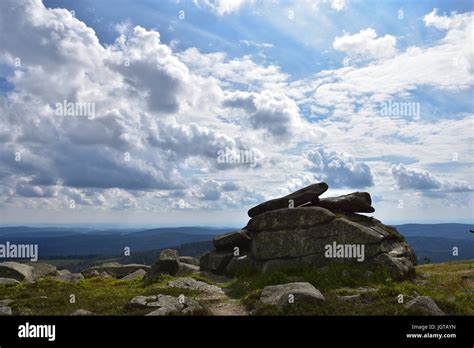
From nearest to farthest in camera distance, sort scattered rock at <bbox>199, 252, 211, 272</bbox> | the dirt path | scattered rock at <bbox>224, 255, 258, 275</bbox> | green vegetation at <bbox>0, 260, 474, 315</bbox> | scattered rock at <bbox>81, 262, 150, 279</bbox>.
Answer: green vegetation at <bbox>0, 260, 474, 315</bbox> < the dirt path < scattered rock at <bbox>224, 255, 258, 275</bbox> < scattered rock at <bbox>199, 252, 211, 272</bbox> < scattered rock at <bbox>81, 262, 150, 279</bbox>

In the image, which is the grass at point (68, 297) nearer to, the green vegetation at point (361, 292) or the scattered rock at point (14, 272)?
the green vegetation at point (361, 292)

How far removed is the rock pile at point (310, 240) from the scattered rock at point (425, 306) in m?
9.53

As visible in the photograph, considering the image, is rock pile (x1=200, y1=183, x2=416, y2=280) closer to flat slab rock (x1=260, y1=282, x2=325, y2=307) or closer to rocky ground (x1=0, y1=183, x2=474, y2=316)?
rocky ground (x1=0, y1=183, x2=474, y2=316)

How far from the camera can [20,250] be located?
3256 cm

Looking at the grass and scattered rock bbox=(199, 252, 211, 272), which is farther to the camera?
scattered rock bbox=(199, 252, 211, 272)

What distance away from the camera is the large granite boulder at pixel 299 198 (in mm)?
37031

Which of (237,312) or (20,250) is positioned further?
(20,250)

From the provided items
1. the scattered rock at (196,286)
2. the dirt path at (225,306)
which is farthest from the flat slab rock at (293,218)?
the dirt path at (225,306)

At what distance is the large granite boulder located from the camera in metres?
37.0

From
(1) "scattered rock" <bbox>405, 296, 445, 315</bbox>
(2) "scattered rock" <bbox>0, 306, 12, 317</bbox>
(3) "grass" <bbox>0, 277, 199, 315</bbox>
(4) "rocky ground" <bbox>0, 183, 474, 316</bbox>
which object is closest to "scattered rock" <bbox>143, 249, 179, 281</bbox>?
(4) "rocky ground" <bbox>0, 183, 474, 316</bbox>
